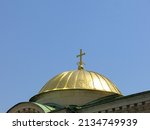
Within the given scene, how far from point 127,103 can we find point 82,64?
506 inches

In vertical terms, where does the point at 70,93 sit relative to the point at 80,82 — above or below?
below

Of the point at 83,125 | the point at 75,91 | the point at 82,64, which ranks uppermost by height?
the point at 82,64

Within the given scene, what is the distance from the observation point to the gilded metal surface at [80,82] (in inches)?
1209

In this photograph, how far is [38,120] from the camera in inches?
471

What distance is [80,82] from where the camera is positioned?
3078 cm

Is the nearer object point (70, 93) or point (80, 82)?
point (70, 93)

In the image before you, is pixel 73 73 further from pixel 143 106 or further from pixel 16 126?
pixel 16 126

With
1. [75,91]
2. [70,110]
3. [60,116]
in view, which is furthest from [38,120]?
[75,91]

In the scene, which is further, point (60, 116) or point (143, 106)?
point (143, 106)

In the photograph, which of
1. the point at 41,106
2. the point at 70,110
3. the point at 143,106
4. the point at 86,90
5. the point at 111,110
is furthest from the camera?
the point at 86,90

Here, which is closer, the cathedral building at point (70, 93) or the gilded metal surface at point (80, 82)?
the cathedral building at point (70, 93)

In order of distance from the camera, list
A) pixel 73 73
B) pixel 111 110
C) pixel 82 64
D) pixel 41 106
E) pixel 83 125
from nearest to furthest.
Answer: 1. pixel 83 125
2. pixel 111 110
3. pixel 41 106
4. pixel 73 73
5. pixel 82 64

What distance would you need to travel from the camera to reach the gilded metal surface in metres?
30.7

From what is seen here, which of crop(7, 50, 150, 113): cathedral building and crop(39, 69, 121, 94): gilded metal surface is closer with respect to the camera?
crop(7, 50, 150, 113): cathedral building
